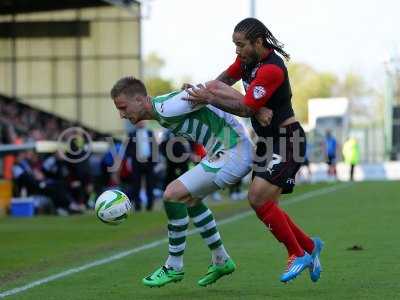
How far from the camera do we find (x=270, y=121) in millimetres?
9008

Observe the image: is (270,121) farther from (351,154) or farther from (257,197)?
(351,154)

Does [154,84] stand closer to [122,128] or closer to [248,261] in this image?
[122,128]

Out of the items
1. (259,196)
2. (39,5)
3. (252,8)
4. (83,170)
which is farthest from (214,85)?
(39,5)

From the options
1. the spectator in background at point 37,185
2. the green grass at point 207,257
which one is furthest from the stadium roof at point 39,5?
the green grass at point 207,257

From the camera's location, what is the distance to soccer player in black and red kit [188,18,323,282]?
8.90 metres

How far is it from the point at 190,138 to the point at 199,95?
0.64 m

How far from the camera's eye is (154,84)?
105m

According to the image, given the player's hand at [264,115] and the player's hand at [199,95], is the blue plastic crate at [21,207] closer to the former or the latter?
the player's hand at [199,95]

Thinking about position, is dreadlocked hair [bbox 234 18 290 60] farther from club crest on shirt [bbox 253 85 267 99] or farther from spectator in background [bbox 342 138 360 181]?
spectator in background [bbox 342 138 360 181]

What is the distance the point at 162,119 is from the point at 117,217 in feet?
3.44

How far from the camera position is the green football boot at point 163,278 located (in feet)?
30.8

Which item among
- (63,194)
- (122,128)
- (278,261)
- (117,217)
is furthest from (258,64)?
(122,128)

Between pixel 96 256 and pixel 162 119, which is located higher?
pixel 162 119

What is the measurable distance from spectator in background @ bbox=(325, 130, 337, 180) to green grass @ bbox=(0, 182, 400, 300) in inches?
761
